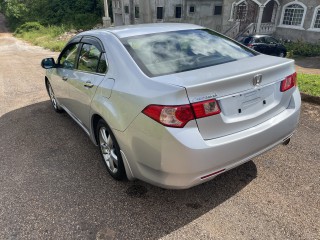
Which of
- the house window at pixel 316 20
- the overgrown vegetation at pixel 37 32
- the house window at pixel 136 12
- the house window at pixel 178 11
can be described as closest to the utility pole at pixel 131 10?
the house window at pixel 136 12

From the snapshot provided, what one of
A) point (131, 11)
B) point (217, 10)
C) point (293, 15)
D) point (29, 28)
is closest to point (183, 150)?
point (293, 15)

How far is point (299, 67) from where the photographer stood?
1435 cm

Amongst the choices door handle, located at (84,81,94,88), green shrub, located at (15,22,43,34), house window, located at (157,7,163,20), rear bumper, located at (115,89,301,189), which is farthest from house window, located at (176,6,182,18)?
rear bumper, located at (115,89,301,189)

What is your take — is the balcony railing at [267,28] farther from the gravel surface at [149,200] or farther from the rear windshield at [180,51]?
the rear windshield at [180,51]

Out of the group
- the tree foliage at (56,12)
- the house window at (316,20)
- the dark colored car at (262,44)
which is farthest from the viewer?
the tree foliage at (56,12)

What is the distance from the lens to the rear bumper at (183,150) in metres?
2.26

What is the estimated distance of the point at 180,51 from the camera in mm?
3043

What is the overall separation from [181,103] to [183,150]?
1.27 ft

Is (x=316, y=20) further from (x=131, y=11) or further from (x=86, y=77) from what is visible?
(x=131, y=11)

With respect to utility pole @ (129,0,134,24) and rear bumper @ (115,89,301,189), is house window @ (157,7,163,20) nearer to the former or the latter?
utility pole @ (129,0,134,24)

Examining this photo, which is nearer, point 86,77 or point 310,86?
point 86,77

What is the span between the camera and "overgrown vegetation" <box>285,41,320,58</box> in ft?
57.1

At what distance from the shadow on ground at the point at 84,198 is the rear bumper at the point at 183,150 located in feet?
1.48

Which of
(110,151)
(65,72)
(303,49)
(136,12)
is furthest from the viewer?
(136,12)
